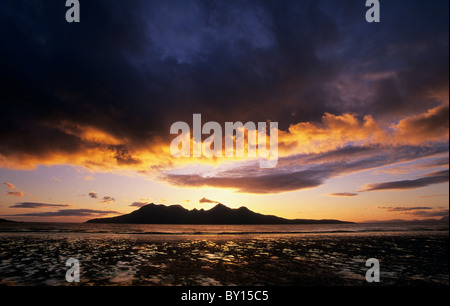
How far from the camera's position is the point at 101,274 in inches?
562

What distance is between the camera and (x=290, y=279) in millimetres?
13570

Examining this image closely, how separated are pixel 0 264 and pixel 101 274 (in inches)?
396
